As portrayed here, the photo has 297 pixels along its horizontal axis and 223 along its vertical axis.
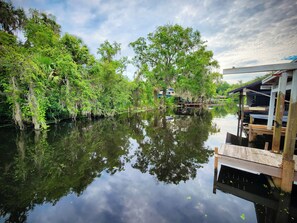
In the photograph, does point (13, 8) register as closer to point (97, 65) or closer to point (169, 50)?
point (97, 65)

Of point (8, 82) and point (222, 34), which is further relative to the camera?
point (222, 34)

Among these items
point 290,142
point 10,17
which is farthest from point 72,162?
point 10,17

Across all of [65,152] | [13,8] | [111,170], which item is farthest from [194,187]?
[13,8]

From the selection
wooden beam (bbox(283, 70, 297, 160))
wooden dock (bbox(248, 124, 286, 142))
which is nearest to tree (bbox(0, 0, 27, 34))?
wooden beam (bbox(283, 70, 297, 160))

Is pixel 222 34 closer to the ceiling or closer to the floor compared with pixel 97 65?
closer to the ceiling

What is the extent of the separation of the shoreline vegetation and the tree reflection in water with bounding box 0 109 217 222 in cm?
410

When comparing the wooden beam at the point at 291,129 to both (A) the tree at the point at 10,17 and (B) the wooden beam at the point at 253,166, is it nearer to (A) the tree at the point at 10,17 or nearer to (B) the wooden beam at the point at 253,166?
(B) the wooden beam at the point at 253,166

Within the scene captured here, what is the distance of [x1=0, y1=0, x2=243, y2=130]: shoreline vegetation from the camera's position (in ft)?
35.9

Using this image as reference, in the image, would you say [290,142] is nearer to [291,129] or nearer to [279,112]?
[291,129]

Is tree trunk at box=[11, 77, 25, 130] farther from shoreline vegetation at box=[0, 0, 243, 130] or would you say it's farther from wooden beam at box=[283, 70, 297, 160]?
wooden beam at box=[283, 70, 297, 160]

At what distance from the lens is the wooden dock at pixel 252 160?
3916 millimetres

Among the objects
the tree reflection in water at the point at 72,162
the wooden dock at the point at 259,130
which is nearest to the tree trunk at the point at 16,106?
the tree reflection in water at the point at 72,162

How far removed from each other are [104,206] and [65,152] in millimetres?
4936

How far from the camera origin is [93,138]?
9.97 m
